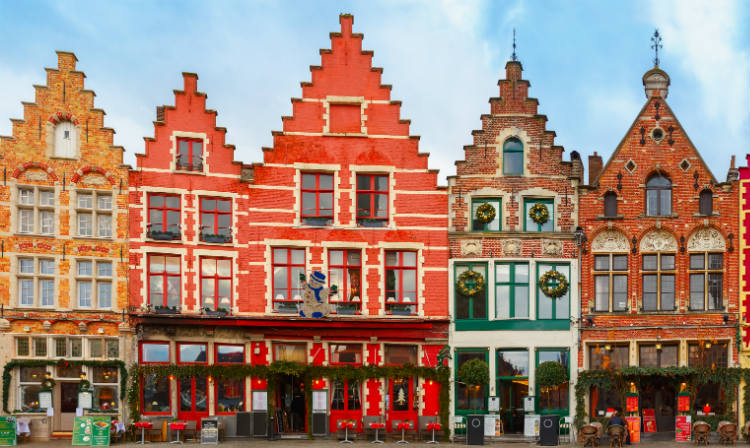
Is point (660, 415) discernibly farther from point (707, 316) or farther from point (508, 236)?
point (508, 236)

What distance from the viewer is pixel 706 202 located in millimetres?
27938

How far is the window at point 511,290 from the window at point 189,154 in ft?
35.0

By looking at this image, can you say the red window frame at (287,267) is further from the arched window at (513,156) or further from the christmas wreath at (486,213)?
the arched window at (513,156)

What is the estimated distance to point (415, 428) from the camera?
27156mm

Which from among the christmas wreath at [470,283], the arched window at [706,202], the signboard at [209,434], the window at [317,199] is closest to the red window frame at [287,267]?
the window at [317,199]

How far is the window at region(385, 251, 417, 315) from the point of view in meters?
27.9

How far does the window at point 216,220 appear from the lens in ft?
90.0

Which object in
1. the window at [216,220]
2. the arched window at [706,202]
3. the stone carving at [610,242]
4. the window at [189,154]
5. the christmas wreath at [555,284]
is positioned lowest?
the christmas wreath at [555,284]

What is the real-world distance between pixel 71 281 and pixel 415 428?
39.8 ft

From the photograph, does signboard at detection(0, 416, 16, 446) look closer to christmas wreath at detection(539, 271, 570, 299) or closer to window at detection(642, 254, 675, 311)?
christmas wreath at detection(539, 271, 570, 299)

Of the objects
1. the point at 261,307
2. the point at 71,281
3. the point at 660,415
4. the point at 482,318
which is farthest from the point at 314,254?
the point at 660,415

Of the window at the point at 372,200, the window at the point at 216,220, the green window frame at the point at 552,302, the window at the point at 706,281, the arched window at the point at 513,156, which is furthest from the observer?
the arched window at the point at 513,156

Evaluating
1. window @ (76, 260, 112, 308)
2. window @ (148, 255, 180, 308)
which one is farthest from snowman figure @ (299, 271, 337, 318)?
window @ (76, 260, 112, 308)

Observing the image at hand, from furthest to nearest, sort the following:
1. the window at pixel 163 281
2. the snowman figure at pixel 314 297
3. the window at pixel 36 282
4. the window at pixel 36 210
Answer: the snowman figure at pixel 314 297
the window at pixel 163 281
the window at pixel 36 210
the window at pixel 36 282
